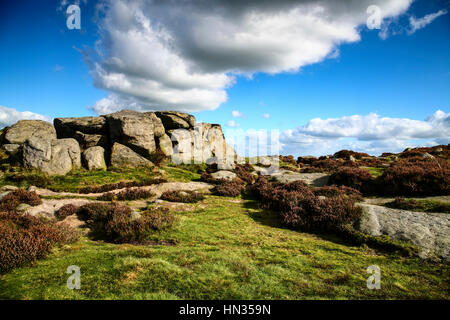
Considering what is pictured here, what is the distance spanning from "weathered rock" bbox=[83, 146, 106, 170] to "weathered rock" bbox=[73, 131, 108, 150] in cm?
139

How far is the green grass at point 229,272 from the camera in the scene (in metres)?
4.30

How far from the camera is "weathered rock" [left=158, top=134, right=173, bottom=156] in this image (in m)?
23.8

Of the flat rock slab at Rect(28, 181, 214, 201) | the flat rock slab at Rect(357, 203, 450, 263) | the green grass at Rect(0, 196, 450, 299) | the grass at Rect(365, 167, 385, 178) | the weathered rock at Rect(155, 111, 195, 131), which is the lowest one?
the green grass at Rect(0, 196, 450, 299)

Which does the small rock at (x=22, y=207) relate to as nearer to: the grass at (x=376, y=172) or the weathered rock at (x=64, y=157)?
the weathered rock at (x=64, y=157)

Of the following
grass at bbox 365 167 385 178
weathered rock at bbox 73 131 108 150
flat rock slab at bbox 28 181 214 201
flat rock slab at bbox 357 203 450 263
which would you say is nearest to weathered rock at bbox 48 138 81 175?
weathered rock at bbox 73 131 108 150

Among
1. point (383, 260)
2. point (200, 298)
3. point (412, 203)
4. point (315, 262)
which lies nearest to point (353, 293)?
point (315, 262)

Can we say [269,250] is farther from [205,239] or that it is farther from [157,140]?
[157,140]

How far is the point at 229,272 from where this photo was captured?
16.5 ft

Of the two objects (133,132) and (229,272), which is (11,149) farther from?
(229,272)

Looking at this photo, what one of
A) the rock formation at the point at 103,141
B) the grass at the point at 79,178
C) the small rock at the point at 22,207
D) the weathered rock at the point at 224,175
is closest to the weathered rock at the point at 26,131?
the rock formation at the point at 103,141

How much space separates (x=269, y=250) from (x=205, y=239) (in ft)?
7.45

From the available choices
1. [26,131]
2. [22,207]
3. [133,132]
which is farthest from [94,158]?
[22,207]

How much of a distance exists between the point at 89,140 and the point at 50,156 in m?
4.25

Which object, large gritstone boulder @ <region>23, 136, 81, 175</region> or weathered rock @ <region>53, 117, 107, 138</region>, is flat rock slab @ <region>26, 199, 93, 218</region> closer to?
large gritstone boulder @ <region>23, 136, 81, 175</region>
